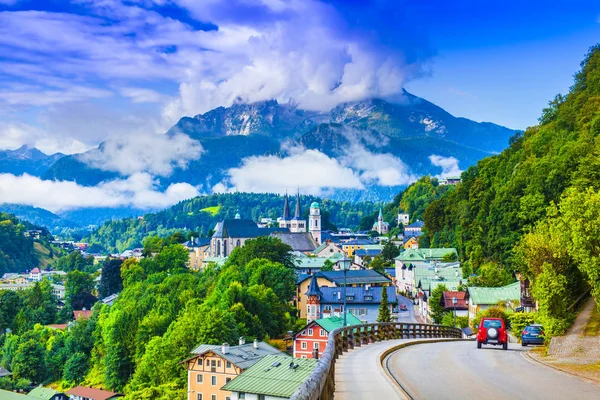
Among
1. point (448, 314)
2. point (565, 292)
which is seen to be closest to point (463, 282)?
point (448, 314)

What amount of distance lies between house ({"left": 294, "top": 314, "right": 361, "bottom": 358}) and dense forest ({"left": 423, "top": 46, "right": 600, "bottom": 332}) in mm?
16140

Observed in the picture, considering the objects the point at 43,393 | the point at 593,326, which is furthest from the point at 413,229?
the point at 593,326

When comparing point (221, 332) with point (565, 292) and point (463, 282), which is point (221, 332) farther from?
point (565, 292)

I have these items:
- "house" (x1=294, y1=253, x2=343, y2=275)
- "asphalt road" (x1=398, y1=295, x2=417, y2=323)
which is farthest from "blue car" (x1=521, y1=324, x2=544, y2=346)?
"house" (x1=294, y1=253, x2=343, y2=275)

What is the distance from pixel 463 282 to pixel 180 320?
31.4 metres

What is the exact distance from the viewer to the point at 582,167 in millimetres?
50000

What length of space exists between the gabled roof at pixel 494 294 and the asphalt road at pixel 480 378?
3855cm

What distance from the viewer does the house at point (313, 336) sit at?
64.1 metres

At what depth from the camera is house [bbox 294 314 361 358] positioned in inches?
2525

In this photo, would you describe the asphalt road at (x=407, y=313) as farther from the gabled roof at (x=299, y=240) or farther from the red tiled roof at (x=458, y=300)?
the gabled roof at (x=299, y=240)

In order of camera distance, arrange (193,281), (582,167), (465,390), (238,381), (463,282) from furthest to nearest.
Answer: (193,281)
(463,282)
(238,381)
(582,167)
(465,390)

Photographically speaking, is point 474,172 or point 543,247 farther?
point 474,172

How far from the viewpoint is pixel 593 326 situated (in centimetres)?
2706

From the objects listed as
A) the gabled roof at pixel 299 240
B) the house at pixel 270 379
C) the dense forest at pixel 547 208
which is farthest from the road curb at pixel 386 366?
the gabled roof at pixel 299 240
